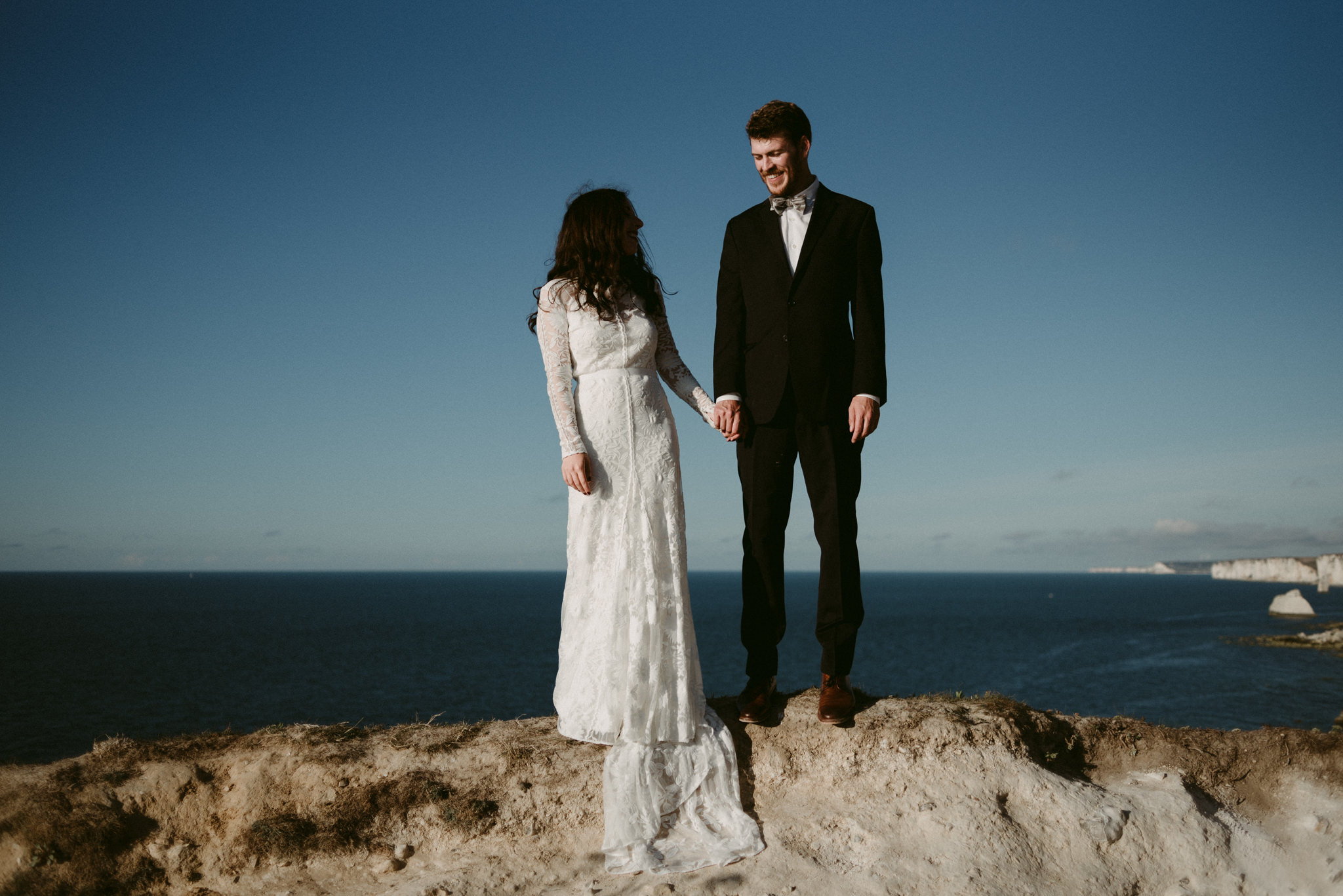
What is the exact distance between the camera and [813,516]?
443 cm

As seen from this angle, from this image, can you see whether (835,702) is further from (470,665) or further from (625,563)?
(470,665)

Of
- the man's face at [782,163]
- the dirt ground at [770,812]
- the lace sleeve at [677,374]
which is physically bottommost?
the dirt ground at [770,812]

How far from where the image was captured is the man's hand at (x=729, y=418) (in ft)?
14.6

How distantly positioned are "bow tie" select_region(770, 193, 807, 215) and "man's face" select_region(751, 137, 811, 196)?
0.03m

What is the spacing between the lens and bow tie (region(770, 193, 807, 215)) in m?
4.40

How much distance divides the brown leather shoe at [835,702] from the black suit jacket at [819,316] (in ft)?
5.25

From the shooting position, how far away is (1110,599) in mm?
148125

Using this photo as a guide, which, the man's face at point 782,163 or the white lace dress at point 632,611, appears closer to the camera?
the white lace dress at point 632,611

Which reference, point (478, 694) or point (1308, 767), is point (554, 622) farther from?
point (1308, 767)

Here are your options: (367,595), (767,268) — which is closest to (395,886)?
(767,268)

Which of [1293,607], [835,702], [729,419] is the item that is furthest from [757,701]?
[1293,607]

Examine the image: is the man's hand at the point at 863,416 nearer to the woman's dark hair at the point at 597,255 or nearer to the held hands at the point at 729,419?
the held hands at the point at 729,419

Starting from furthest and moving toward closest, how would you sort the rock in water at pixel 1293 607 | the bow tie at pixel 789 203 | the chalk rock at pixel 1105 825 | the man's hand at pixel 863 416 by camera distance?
1. the rock in water at pixel 1293 607
2. the bow tie at pixel 789 203
3. the man's hand at pixel 863 416
4. the chalk rock at pixel 1105 825

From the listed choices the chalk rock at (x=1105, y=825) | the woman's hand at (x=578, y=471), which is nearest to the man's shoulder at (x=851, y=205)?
the woman's hand at (x=578, y=471)
